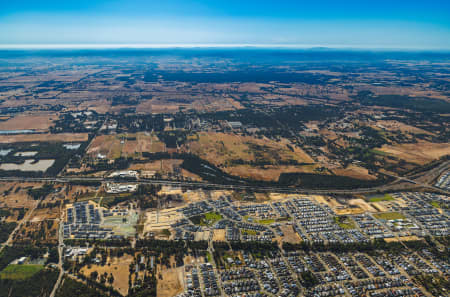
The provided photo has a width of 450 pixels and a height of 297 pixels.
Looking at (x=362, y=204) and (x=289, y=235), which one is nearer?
(x=289, y=235)

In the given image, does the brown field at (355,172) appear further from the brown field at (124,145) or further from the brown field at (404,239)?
the brown field at (124,145)

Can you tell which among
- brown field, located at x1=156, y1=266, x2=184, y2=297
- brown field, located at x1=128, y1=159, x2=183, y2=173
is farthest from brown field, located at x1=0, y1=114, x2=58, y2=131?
brown field, located at x1=156, y1=266, x2=184, y2=297

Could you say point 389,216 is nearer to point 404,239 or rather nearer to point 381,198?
point 404,239

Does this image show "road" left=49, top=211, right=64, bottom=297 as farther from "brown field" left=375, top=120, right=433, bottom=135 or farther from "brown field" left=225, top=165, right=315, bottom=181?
"brown field" left=375, top=120, right=433, bottom=135

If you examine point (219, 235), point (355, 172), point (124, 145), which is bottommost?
point (219, 235)

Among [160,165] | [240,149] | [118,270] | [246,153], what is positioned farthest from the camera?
[240,149]

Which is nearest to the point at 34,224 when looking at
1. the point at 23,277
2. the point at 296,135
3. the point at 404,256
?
the point at 23,277

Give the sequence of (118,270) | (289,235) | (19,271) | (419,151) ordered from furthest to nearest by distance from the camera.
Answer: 1. (419,151)
2. (289,235)
3. (118,270)
4. (19,271)

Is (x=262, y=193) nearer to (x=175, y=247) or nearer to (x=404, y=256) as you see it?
(x=175, y=247)

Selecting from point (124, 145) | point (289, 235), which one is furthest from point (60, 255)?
point (124, 145)
